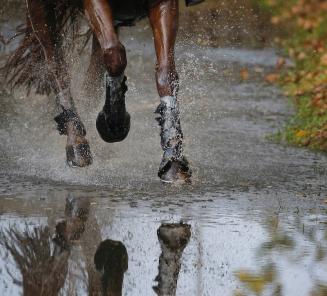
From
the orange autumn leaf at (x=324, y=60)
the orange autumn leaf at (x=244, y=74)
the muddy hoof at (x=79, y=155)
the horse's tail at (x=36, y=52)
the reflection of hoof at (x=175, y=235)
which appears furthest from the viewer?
the orange autumn leaf at (x=244, y=74)

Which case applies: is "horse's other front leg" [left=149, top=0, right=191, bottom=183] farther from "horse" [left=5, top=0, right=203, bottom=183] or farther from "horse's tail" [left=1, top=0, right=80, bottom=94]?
"horse's tail" [left=1, top=0, right=80, bottom=94]

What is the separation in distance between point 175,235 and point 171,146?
107 cm

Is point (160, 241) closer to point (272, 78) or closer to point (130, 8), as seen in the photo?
point (130, 8)

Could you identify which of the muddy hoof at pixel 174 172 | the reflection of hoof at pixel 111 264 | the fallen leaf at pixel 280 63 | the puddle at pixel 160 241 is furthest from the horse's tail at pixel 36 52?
the fallen leaf at pixel 280 63

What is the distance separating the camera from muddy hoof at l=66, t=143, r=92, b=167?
6.25 m

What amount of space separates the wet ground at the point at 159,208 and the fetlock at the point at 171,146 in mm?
81

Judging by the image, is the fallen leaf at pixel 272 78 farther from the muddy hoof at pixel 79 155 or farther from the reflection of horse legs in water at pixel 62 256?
the reflection of horse legs in water at pixel 62 256

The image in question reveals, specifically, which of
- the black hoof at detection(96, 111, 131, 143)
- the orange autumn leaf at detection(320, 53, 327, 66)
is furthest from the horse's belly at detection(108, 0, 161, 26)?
the orange autumn leaf at detection(320, 53, 327, 66)

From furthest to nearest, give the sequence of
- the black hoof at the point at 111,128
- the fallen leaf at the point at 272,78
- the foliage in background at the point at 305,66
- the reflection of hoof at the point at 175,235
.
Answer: the fallen leaf at the point at 272,78 < the foliage in background at the point at 305,66 < the black hoof at the point at 111,128 < the reflection of hoof at the point at 175,235

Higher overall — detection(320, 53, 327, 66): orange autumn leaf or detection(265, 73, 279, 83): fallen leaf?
detection(265, 73, 279, 83): fallen leaf

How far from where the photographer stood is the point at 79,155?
6.30m

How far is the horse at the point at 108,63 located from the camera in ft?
19.0

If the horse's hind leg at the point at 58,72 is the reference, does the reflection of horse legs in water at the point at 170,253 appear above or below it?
below

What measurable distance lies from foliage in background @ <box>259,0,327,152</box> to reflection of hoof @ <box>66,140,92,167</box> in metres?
1.81
